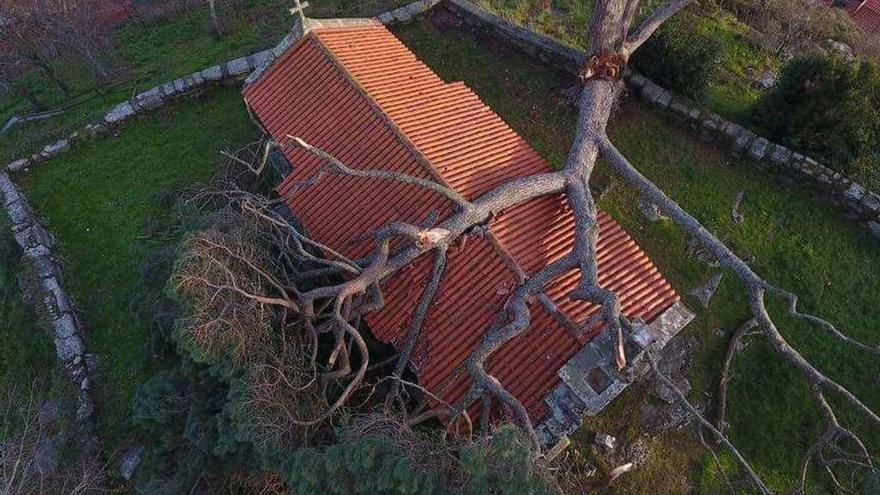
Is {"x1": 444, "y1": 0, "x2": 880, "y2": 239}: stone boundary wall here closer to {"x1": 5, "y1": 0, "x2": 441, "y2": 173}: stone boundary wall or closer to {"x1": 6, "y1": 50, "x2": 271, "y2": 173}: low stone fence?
{"x1": 5, "y1": 0, "x2": 441, "y2": 173}: stone boundary wall

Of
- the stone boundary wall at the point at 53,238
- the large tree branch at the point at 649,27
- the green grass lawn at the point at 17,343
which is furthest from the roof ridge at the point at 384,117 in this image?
the green grass lawn at the point at 17,343

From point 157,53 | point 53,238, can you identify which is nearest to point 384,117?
point 53,238

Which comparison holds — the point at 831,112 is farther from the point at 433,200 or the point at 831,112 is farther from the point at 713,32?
the point at 433,200

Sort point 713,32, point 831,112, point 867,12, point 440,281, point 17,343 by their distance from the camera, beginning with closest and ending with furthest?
1. point 440,281
2. point 831,112
3. point 17,343
4. point 713,32
5. point 867,12

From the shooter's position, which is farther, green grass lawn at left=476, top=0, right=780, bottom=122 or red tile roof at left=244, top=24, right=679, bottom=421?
green grass lawn at left=476, top=0, right=780, bottom=122

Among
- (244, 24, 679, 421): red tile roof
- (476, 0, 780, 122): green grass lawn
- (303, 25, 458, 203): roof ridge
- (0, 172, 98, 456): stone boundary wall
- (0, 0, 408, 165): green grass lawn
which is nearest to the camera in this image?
(244, 24, 679, 421): red tile roof

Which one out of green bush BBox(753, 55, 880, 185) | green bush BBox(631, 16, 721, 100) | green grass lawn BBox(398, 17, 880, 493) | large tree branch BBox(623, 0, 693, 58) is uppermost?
large tree branch BBox(623, 0, 693, 58)

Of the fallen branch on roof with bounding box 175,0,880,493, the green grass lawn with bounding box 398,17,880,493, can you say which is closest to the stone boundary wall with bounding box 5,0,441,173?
the green grass lawn with bounding box 398,17,880,493
